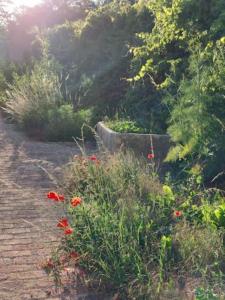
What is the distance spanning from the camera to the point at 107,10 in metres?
12.6

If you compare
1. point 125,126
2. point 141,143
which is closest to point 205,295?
point 141,143

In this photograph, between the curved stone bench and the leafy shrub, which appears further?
the leafy shrub

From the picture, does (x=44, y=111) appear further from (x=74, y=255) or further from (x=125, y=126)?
(x=74, y=255)

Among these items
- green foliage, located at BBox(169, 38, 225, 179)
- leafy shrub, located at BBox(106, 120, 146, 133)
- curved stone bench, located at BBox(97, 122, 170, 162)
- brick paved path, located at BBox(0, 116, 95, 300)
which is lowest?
brick paved path, located at BBox(0, 116, 95, 300)

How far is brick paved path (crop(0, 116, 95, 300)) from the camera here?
12.8 ft

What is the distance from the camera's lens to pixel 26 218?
5.14 m

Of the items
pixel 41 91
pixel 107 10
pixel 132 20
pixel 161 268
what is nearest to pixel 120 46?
pixel 132 20

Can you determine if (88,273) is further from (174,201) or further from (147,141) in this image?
Answer: (147,141)

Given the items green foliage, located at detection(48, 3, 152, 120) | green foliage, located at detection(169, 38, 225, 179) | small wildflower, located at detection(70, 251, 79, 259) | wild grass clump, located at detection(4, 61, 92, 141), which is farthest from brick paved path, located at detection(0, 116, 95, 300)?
green foliage, located at detection(48, 3, 152, 120)

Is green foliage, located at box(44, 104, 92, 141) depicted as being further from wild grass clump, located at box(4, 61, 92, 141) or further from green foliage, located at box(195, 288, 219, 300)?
green foliage, located at box(195, 288, 219, 300)

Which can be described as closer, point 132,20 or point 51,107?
point 51,107

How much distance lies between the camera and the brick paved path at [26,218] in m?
3.89

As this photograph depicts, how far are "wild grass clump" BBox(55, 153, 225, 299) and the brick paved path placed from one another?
35 centimetres

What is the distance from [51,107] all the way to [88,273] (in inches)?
246
